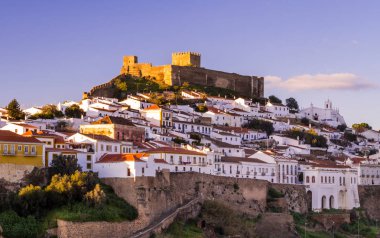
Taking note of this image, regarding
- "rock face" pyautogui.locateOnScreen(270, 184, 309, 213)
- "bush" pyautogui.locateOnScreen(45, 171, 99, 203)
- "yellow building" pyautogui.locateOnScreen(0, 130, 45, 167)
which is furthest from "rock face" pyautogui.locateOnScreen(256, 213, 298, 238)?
"yellow building" pyautogui.locateOnScreen(0, 130, 45, 167)

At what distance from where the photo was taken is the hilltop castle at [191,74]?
106m

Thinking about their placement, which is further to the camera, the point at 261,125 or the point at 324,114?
the point at 324,114

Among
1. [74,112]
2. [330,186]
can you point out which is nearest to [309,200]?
[330,186]

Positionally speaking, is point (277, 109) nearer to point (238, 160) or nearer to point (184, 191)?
point (238, 160)

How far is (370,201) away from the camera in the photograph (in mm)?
67938

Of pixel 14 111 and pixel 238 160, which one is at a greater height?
pixel 14 111

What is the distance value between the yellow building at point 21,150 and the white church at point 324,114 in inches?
2476

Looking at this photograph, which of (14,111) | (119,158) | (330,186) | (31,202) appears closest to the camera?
(31,202)

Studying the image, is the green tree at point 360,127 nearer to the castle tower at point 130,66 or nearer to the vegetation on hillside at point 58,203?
the castle tower at point 130,66

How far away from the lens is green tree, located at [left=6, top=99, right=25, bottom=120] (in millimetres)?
65838

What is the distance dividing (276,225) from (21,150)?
1943 cm

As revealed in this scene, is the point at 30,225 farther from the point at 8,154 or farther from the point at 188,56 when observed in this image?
the point at 188,56

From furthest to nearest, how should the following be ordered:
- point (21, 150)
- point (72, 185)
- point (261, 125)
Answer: point (261, 125)
point (21, 150)
point (72, 185)

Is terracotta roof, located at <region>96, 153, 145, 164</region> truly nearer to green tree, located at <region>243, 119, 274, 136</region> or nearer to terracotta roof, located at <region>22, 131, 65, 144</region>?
terracotta roof, located at <region>22, 131, 65, 144</region>
